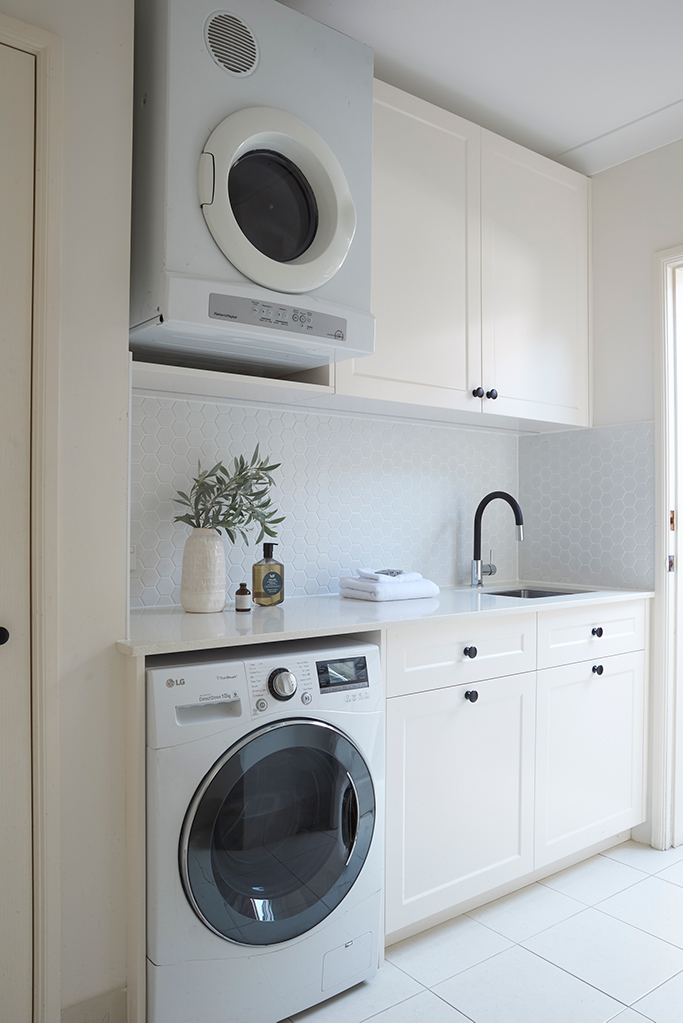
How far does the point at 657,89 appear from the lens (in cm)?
229

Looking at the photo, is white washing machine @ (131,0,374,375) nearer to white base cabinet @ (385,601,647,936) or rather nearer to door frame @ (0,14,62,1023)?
door frame @ (0,14,62,1023)

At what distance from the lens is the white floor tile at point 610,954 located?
181cm

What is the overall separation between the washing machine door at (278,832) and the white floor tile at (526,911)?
64 cm

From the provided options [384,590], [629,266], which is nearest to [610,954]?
[384,590]

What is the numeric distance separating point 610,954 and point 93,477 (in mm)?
1855

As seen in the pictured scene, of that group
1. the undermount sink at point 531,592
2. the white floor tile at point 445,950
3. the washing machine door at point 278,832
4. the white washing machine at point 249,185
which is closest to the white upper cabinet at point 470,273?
the white washing machine at point 249,185

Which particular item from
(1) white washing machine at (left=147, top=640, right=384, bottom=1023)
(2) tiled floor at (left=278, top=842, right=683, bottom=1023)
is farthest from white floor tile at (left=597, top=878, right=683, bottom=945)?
(1) white washing machine at (left=147, top=640, right=384, bottom=1023)

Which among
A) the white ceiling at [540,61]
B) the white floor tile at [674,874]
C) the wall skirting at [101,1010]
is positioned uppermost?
the white ceiling at [540,61]

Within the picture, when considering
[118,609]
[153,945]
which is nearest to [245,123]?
[118,609]

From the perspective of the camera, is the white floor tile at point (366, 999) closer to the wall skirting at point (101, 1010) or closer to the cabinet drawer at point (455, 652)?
the wall skirting at point (101, 1010)

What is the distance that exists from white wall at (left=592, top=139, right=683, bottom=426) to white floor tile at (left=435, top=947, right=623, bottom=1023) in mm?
1881

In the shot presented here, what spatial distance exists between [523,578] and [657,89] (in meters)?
1.87

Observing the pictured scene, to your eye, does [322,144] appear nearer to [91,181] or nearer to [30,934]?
[91,181]

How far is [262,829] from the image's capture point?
156 cm
